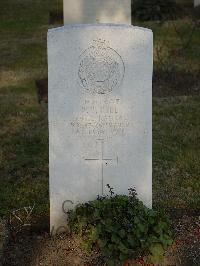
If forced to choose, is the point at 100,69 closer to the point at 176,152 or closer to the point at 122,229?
the point at 122,229

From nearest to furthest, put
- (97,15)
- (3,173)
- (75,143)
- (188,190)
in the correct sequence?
1. (75,143)
2. (188,190)
3. (3,173)
4. (97,15)

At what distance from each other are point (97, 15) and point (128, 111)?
697cm

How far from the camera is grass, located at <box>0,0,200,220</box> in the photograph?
17.4ft

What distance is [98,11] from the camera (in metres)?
10.8

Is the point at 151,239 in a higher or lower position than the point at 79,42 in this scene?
lower

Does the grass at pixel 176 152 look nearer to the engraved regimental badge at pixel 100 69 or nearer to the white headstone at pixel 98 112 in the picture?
the white headstone at pixel 98 112

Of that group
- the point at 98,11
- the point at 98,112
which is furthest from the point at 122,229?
the point at 98,11

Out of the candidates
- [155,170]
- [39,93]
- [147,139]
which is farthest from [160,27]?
[147,139]

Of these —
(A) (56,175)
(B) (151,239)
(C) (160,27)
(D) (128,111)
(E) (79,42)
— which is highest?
(C) (160,27)

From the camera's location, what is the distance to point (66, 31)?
404 centimetres

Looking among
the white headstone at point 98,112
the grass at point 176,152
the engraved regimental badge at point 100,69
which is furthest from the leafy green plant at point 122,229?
the grass at point 176,152

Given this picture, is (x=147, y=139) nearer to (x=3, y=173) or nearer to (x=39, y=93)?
(x=3, y=173)

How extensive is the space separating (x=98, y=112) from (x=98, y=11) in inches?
275

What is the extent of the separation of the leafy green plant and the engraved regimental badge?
2.56ft
